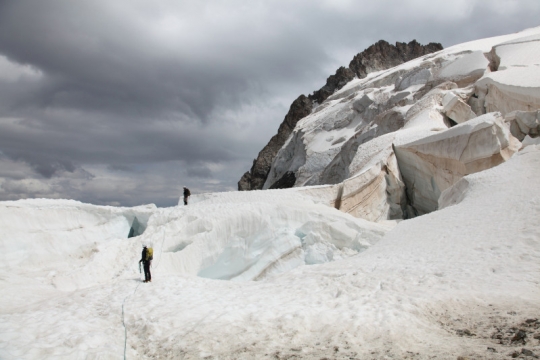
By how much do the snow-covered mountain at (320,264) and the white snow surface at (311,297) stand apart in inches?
1.4

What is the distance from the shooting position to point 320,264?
385 inches

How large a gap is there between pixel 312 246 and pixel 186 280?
4.13 meters

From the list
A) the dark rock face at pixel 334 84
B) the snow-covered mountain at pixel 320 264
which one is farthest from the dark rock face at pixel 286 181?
the dark rock face at pixel 334 84

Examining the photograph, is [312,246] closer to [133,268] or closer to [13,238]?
[133,268]

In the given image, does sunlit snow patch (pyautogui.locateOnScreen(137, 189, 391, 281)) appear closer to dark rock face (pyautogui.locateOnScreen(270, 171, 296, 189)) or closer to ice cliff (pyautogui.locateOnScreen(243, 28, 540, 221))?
ice cliff (pyautogui.locateOnScreen(243, 28, 540, 221))

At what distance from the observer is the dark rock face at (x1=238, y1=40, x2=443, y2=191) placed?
50919 mm

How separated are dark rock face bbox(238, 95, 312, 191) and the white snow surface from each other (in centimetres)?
3768

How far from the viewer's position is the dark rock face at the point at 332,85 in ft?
167

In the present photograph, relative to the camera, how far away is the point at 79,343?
218 inches

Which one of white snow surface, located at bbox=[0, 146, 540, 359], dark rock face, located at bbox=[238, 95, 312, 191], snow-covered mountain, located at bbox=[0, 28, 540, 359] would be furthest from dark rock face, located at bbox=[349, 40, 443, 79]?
white snow surface, located at bbox=[0, 146, 540, 359]

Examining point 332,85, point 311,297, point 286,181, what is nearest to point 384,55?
point 332,85

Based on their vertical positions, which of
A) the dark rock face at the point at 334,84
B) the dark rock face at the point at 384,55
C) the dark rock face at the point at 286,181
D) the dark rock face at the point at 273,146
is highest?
the dark rock face at the point at 384,55

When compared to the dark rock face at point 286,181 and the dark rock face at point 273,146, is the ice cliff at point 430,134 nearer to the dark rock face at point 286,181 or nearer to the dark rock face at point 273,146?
the dark rock face at point 286,181

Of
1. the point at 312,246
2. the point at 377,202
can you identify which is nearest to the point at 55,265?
the point at 312,246
